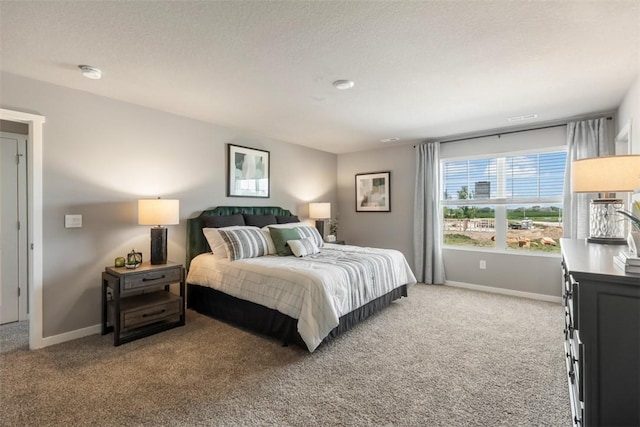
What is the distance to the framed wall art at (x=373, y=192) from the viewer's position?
18.1 feet

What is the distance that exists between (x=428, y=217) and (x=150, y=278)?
13.2 ft

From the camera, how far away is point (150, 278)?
9.68 ft

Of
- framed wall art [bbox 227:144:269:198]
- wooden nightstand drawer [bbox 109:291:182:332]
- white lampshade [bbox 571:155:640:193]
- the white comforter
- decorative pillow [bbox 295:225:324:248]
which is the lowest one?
wooden nightstand drawer [bbox 109:291:182:332]

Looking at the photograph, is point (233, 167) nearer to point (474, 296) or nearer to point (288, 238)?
point (288, 238)

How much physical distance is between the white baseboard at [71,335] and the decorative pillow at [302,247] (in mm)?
2147

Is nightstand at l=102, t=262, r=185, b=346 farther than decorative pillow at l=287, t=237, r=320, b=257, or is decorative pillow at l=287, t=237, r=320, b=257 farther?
decorative pillow at l=287, t=237, r=320, b=257

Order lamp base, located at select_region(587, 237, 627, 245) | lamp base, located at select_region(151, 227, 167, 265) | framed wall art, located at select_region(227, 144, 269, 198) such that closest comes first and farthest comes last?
1. lamp base, located at select_region(587, 237, 627, 245)
2. lamp base, located at select_region(151, 227, 167, 265)
3. framed wall art, located at select_region(227, 144, 269, 198)

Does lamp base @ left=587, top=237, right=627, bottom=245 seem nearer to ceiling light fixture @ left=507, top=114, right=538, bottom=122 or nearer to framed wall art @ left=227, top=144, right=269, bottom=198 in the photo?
ceiling light fixture @ left=507, top=114, right=538, bottom=122

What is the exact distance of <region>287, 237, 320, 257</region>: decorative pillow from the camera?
3609 millimetres

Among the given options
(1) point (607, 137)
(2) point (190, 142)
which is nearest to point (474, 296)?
(1) point (607, 137)

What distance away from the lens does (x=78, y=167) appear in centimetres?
292

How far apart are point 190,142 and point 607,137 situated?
5073 millimetres

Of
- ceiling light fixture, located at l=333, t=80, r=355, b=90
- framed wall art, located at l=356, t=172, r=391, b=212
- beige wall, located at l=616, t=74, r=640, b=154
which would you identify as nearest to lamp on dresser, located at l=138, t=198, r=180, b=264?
ceiling light fixture, located at l=333, t=80, r=355, b=90

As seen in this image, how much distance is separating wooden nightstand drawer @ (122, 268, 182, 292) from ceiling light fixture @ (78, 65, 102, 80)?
178 centimetres
